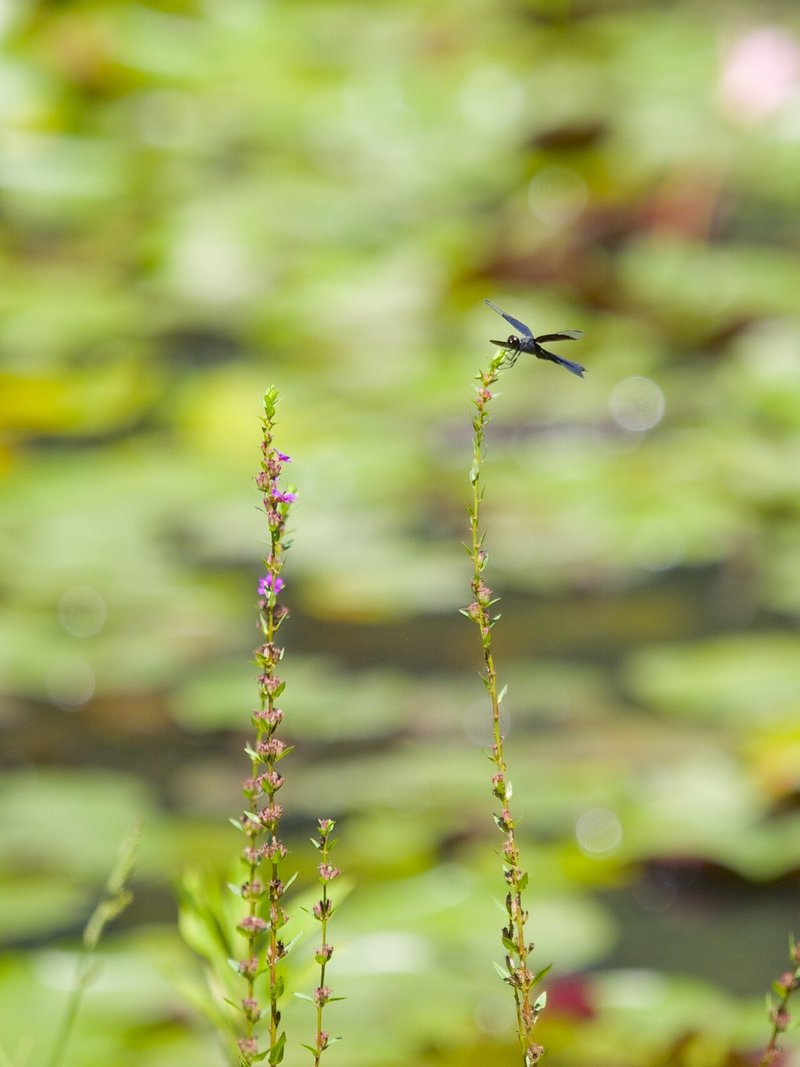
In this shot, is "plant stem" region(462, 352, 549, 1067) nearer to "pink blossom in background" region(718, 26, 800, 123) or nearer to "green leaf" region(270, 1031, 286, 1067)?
"green leaf" region(270, 1031, 286, 1067)

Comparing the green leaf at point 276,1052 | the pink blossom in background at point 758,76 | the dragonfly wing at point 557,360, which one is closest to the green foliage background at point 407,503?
the pink blossom in background at point 758,76

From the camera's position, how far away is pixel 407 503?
198cm

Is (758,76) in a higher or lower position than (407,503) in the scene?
higher

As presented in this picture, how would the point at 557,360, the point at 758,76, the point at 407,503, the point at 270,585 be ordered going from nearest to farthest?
the point at 270,585, the point at 557,360, the point at 407,503, the point at 758,76

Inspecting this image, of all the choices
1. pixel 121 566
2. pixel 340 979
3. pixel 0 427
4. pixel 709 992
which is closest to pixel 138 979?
pixel 340 979

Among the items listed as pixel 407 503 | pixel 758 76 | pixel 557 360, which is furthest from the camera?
pixel 758 76

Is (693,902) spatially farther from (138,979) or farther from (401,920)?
(138,979)

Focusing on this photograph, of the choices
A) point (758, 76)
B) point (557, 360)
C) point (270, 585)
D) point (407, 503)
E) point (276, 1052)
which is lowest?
point (276, 1052)

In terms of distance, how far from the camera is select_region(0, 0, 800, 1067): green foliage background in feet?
4.05

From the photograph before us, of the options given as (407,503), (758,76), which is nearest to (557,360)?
(407,503)

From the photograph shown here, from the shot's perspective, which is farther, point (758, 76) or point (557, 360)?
point (758, 76)

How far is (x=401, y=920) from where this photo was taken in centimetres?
123

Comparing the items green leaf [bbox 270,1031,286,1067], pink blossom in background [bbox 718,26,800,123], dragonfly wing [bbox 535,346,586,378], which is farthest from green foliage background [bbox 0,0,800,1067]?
dragonfly wing [bbox 535,346,586,378]

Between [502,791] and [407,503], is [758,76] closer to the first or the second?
[407,503]
